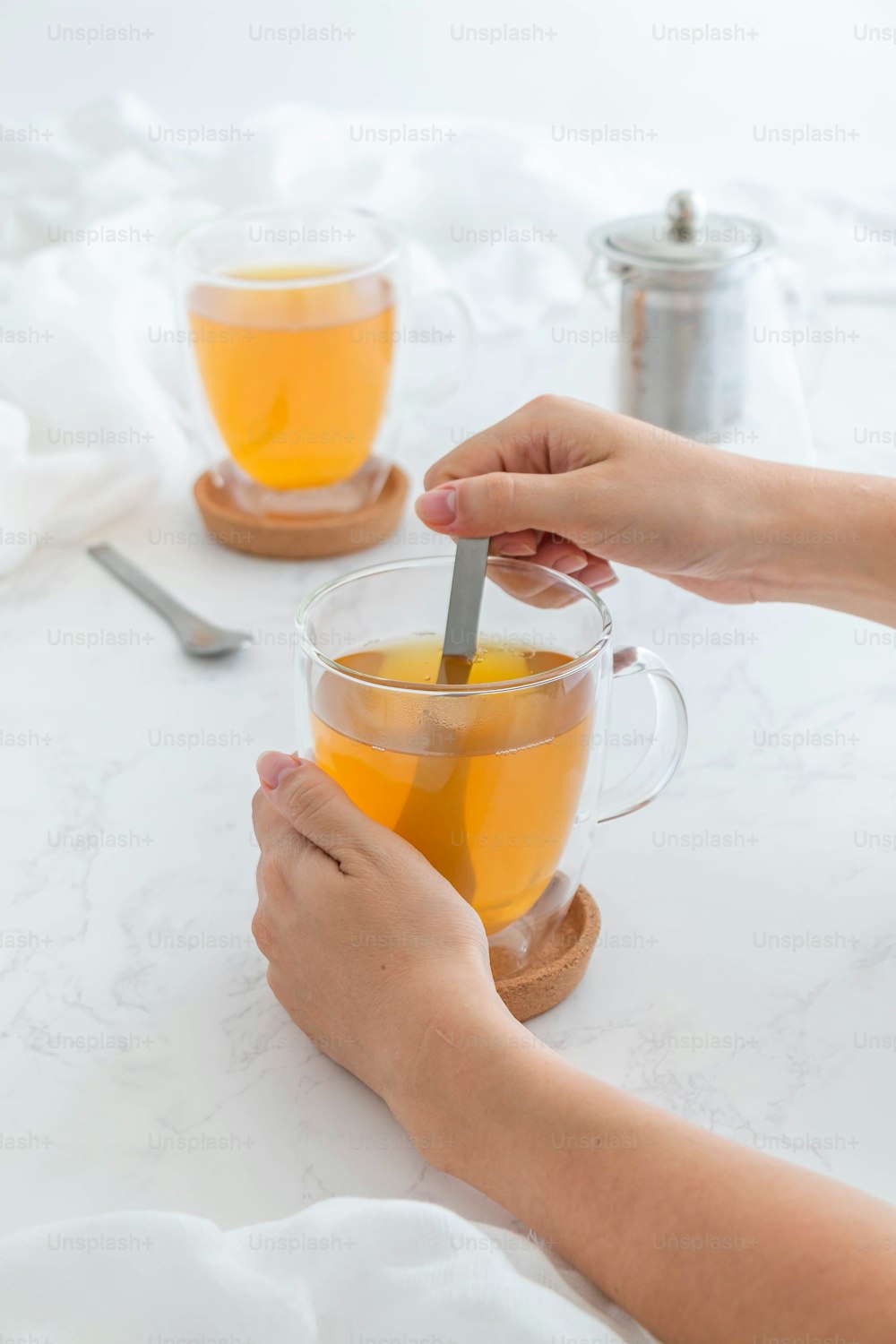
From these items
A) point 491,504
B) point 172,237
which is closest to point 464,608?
Answer: point 491,504

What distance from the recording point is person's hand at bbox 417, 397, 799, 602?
83 centimetres

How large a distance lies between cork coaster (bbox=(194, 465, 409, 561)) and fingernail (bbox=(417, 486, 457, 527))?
1.39ft

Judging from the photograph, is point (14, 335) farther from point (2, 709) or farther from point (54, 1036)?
point (54, 1036)

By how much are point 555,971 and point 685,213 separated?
2.65 ft

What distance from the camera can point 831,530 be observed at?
35.8 inches

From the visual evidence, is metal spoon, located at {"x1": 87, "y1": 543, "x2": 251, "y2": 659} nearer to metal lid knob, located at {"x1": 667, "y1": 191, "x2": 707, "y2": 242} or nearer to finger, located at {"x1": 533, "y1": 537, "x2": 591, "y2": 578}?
finger, located at {"x1": 533, "y1": 537, "x2": 591, "y2": 578}

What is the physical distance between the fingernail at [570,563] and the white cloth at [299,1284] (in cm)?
47

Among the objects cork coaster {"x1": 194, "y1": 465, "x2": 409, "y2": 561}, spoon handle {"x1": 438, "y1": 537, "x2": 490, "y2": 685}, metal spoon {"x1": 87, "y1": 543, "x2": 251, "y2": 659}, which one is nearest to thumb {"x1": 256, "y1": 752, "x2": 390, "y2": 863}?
spoon handle {"x1": 438, "y1": 537, "x2": 490, "y2": 685}

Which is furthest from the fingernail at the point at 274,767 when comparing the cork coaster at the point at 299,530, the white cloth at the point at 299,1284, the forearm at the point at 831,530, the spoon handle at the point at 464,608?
the cork coaster at the point at 299,530

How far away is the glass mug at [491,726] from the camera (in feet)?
2.26

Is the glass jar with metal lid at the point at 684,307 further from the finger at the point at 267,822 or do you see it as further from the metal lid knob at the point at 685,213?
the finger at the point at 267,822

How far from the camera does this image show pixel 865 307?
5.54ft

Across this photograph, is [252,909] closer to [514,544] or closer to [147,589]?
[514,544]

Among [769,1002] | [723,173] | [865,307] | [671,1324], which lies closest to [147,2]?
[723,173]
